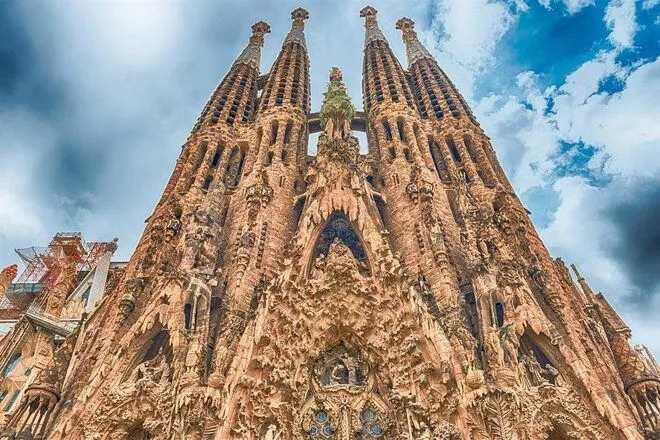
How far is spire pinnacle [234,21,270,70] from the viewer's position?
29.2 m

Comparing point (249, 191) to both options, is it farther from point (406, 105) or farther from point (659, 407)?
point (659, 407)

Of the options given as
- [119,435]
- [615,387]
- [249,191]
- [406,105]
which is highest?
[406,105]

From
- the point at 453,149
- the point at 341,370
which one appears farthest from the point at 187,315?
the point at 453,149

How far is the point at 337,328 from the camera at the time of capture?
517 inches

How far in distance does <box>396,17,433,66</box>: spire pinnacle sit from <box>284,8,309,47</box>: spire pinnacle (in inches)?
239

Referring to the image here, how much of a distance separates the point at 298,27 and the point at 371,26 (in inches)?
183

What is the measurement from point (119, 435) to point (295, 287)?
16.6 ft

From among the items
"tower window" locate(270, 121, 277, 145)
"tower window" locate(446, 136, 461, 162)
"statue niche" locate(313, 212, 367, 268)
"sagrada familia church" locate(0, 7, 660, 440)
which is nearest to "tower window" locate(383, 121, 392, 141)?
"sagrada familia church" locate(0, 7, 660, 440)

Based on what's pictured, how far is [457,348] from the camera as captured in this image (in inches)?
450

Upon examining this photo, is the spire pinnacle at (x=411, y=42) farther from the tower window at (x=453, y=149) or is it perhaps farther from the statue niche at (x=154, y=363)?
the statue niche at (x=154, y=363)

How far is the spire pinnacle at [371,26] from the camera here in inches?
1229

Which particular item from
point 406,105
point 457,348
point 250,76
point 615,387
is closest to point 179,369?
point 457,348

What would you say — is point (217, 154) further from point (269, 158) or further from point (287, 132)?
point (287, 132)

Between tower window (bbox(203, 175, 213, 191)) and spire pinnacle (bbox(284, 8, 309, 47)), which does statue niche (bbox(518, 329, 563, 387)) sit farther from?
spire pinnacle (bbox(284, 8, 309, 47))
